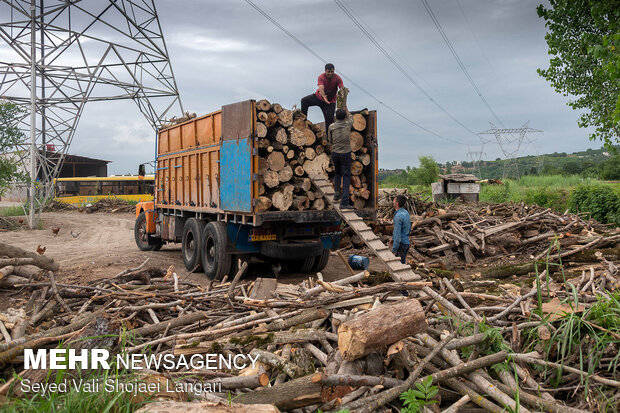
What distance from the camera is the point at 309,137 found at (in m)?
8.67

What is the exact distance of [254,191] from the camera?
26.0 ft

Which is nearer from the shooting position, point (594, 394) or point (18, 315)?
point (594, 394)

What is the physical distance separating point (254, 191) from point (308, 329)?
3.75 meters

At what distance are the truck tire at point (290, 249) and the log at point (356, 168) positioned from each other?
1.65 m

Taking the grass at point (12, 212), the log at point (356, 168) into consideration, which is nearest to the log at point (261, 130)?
the log at point (356, 168)

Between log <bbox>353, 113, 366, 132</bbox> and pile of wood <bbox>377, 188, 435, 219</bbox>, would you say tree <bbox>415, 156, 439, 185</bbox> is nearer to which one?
pile of wood <bbox>377, 188, 435, 219</bbox>

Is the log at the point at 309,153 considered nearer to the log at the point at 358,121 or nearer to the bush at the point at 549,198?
the log at the point at 358,121

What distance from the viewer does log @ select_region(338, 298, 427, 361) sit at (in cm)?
385

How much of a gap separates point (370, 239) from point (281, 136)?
250 centimetres

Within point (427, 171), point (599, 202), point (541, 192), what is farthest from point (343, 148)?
point (427, 171)

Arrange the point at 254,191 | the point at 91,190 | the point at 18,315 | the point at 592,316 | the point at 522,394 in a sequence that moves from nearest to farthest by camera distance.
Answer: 1. the point at 522,394
2. the point at 592,316
3. the point at 18,315
4. the point at 254,191
5. the point at 91,190

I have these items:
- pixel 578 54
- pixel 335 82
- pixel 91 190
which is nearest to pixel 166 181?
pixel 335 82

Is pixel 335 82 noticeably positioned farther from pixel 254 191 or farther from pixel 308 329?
pixel 308 329

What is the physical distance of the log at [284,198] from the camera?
8234mm
